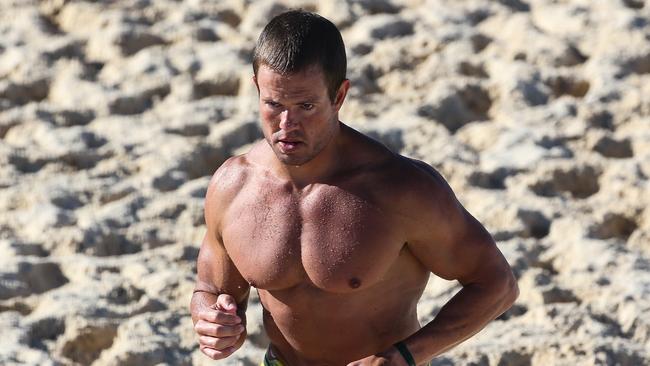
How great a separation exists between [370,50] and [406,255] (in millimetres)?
3129

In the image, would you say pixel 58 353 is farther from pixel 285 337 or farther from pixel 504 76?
pixel 504 76

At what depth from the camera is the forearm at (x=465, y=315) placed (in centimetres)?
248

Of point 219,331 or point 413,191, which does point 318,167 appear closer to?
point 413,191

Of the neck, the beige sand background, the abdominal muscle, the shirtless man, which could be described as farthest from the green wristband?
the beige sand background

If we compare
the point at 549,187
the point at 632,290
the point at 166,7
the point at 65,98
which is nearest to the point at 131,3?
the point at 166,7

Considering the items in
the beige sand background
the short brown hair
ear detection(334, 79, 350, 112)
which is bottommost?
the beige sand background

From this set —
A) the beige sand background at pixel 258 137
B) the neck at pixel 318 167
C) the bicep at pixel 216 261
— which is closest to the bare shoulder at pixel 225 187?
the bicep at pixel 216 261

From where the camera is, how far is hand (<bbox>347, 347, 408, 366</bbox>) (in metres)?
2.40

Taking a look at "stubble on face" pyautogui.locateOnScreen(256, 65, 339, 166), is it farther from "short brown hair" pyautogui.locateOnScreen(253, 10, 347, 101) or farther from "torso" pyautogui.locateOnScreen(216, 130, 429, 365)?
"torso" pyautogui.locateOnScreen(216, 130, 429, 365)

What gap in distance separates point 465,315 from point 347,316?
23cm

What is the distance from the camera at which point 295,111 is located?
2357 millimetres

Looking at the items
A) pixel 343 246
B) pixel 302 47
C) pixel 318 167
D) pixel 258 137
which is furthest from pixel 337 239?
pixel 258 137

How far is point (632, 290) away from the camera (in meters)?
3.97

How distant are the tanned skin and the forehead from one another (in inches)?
0.5
